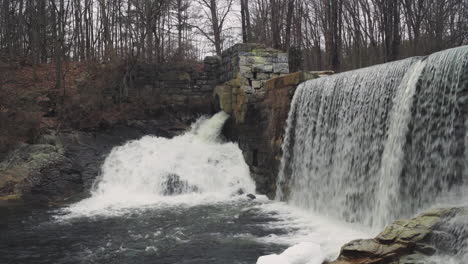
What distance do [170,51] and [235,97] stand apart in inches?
222

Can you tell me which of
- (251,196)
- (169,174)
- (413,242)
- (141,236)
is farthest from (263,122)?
(413,242)

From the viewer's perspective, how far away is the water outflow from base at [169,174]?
958 cm

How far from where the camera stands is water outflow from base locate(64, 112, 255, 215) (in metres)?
9.58

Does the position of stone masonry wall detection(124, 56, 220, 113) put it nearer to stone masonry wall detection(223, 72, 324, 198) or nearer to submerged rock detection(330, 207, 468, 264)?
stone masonry wall detection(223, 72, 324, 198)

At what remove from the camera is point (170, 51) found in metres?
16.8

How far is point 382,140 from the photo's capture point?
6301 mm

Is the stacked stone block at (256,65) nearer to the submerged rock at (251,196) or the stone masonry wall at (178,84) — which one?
the stone masonry wall at (178,84)

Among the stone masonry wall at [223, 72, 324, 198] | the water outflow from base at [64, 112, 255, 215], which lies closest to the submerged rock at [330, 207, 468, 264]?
the stone masonry wall at [223, 72, 324, 198]

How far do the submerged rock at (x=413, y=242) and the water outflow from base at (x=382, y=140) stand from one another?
0.82 metres

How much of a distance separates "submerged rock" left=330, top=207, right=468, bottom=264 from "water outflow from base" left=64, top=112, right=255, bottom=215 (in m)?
5.47

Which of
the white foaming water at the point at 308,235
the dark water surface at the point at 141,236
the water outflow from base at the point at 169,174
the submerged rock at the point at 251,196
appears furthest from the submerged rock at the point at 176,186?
the white foaming water at the point at 308,235

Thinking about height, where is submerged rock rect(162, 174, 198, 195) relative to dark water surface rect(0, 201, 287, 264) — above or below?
above

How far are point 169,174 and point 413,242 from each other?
7.06 metres

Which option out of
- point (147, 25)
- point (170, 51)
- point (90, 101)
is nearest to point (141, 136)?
point (90, 101)
